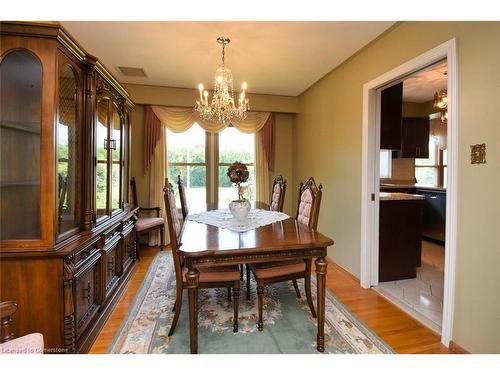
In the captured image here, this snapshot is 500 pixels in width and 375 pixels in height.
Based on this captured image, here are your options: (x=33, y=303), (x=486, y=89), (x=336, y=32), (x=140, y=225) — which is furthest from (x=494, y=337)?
(x=140, y=225)

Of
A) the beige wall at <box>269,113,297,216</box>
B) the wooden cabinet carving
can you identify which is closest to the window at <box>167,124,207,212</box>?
the beige wall at <box>269,113,297,216</box>

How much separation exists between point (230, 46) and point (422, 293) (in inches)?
128

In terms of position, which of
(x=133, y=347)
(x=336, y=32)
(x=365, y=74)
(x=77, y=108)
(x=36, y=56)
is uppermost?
(x=336, y=32)

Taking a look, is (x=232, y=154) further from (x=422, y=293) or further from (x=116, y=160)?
(x=422, y=293)

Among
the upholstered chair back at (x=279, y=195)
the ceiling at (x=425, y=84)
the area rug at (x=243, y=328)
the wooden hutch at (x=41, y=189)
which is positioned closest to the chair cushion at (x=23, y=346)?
the wooden hutch at (x=41, y=189)

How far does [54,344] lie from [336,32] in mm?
3253

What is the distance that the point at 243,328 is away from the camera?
1.98 m

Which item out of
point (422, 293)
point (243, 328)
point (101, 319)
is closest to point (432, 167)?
point (422, 293)

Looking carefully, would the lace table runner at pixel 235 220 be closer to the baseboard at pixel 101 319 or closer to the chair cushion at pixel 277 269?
the chair cushion at pixel 277 269

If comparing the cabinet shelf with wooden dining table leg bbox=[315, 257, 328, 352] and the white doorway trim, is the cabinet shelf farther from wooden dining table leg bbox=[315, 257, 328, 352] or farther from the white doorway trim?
the white doorway trim

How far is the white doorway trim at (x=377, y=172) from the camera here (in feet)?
5.71

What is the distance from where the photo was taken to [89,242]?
1.83m

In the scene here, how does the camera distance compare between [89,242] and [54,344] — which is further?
[89,242]

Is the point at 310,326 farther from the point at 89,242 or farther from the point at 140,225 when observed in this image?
the point at 140,225
